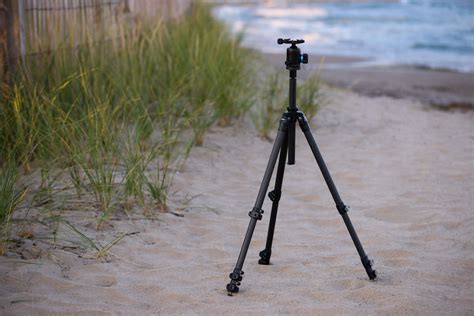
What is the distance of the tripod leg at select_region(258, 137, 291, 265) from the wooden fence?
2402mm

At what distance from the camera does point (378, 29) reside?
19609mm

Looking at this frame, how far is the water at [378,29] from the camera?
46.1 ft

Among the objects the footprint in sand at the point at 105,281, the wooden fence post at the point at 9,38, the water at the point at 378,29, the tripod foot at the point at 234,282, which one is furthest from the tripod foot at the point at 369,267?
the water at the point at 378,29

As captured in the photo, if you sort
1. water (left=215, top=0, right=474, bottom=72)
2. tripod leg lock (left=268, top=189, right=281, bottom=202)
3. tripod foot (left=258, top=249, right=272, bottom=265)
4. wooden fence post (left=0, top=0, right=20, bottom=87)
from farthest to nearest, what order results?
water (left=215, top=0, right=474, bottom=72)
wooden fence post (left=0, top=0, right=20, bottom=87)
tripod foot (left=258, top=249, right=272, bottom=265)
tripod leg lock (left=268, top=189, right=281, bottom=202)

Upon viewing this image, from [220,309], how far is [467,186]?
2.62m

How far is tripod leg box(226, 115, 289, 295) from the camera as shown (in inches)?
123

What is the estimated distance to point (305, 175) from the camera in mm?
5441

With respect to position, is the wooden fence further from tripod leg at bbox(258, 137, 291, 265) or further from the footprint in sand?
tripod leg at bbox(258, 137, 291, 265)

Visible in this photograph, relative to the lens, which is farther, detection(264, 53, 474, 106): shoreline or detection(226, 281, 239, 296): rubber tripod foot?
detection(264, 53, 474, 106): shoreline

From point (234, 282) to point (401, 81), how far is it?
24.7 feet

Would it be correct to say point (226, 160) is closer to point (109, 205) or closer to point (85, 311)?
point (109, 205)

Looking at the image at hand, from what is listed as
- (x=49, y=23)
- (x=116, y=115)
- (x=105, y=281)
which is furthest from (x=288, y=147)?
(x=49, y=23)

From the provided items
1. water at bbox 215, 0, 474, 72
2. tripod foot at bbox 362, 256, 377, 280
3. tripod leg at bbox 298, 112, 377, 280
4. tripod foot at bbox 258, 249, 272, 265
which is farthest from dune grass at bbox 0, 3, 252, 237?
water at bbox 215, 0, 474, 72

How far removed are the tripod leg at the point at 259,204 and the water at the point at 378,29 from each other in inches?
281
